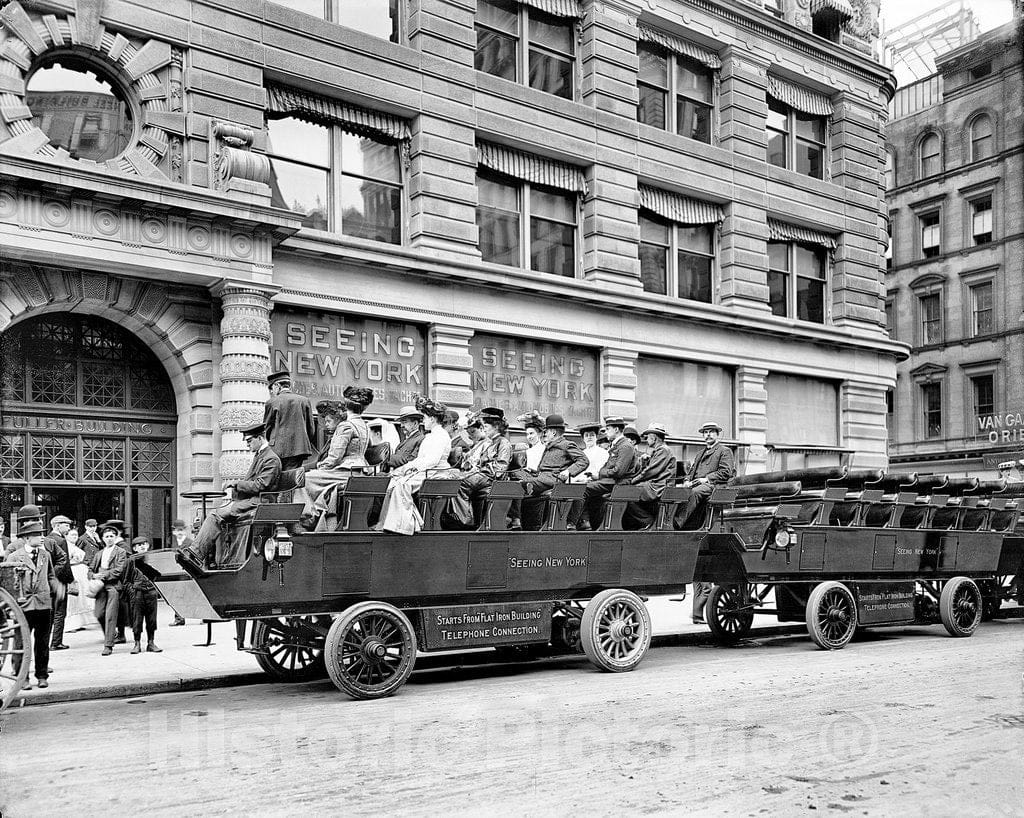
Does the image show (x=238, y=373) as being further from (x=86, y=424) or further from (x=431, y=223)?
(x=431, y=223)

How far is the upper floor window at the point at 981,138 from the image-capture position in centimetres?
4134

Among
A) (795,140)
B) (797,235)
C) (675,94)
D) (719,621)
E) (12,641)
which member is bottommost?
(719,621)

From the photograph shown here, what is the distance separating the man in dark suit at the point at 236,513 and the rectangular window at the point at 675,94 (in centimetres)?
1578

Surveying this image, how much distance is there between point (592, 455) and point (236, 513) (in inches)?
175

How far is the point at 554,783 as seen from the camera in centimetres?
589

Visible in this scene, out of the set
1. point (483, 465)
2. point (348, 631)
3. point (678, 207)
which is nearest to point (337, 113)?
point (678, 207)

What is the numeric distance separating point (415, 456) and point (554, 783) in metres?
4.70

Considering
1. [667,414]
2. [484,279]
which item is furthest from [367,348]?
[667,414]

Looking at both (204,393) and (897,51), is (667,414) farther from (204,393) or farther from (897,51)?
(897,51)

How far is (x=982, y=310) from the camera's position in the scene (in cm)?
4178

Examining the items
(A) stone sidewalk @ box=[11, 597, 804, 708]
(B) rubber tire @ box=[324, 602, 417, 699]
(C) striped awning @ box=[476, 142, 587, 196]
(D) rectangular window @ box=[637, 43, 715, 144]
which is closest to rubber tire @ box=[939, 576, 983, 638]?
(A) stone sidewalk @ box=[11, 597, 804, 708]

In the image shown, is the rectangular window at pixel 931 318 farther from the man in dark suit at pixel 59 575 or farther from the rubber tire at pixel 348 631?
the rubber tire at pixel 348 631

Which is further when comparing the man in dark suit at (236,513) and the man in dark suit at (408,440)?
the man in dark suit at (408,440)

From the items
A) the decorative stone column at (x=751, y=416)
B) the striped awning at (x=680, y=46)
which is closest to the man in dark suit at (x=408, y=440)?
the decorative stone column at (x=751, y=416)
